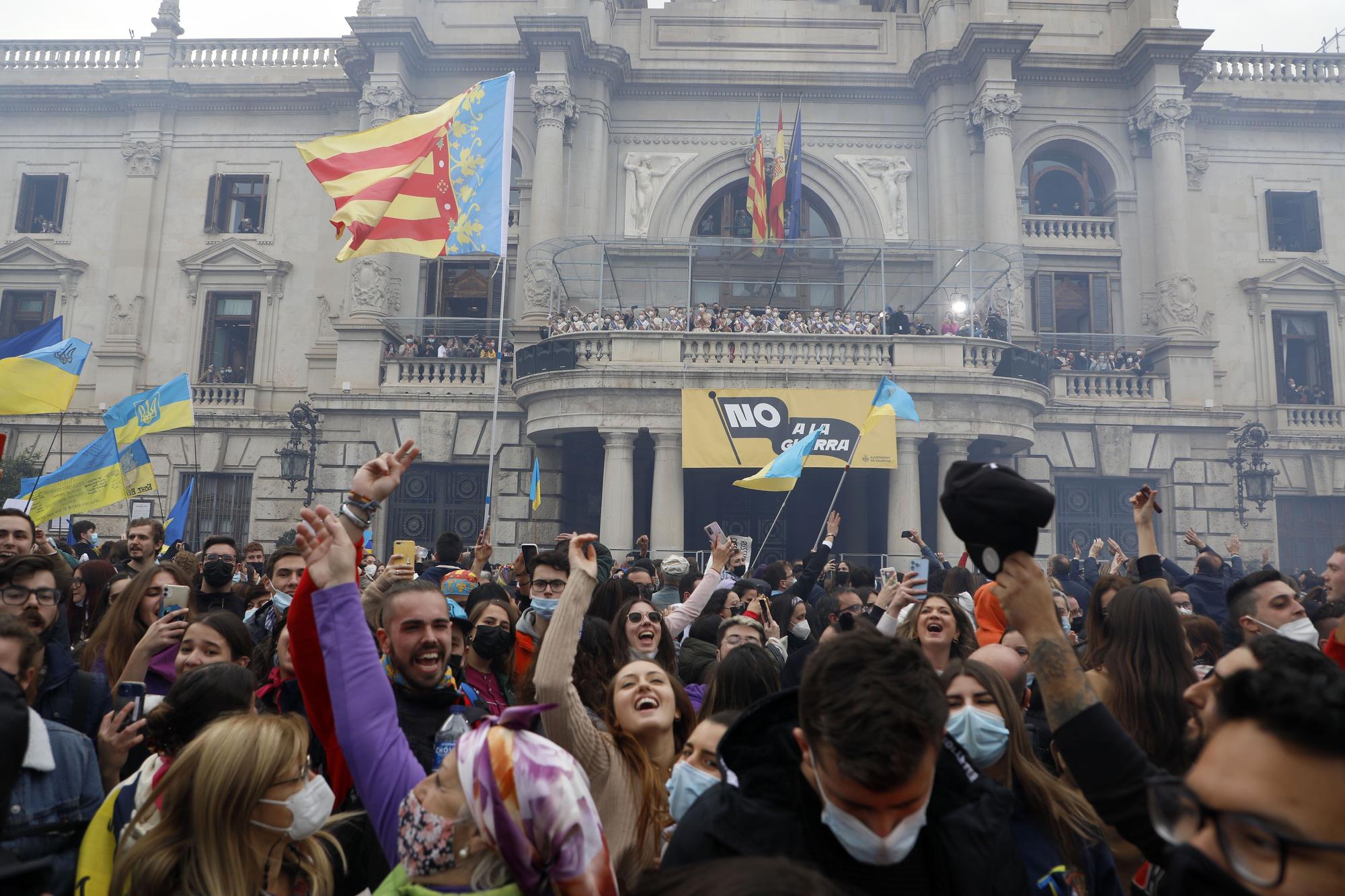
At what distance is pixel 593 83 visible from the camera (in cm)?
2683

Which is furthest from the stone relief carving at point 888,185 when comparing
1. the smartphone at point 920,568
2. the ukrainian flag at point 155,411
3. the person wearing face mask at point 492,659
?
the person wearing face mask at point 492,659

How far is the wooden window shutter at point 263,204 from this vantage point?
28.8m

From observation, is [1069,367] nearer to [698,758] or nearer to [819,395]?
[819,395]

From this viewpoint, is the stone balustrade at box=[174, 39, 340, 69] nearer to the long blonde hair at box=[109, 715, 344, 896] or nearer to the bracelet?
the bracelet

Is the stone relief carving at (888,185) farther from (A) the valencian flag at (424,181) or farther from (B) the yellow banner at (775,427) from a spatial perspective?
(A) the valencian flag at (424,181)

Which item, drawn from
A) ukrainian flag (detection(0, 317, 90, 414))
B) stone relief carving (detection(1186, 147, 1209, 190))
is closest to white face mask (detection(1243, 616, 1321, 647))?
ukrainian flag (detection(0, 317, 90, 414))

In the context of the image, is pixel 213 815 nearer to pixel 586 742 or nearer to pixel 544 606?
pixel 586 742

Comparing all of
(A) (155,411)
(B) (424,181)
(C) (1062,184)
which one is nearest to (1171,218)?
(C) (1062,184)

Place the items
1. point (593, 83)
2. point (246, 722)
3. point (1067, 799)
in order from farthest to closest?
1. point (593, 83)
2. point (1067, 799)
3. point (246, 722)

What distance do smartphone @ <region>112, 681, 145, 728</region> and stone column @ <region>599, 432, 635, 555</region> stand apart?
16.3 meters

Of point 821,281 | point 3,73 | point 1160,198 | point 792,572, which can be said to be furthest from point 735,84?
point 3,73

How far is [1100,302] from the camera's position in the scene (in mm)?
27203

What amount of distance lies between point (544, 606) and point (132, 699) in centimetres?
280

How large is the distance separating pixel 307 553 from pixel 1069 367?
2444cm
